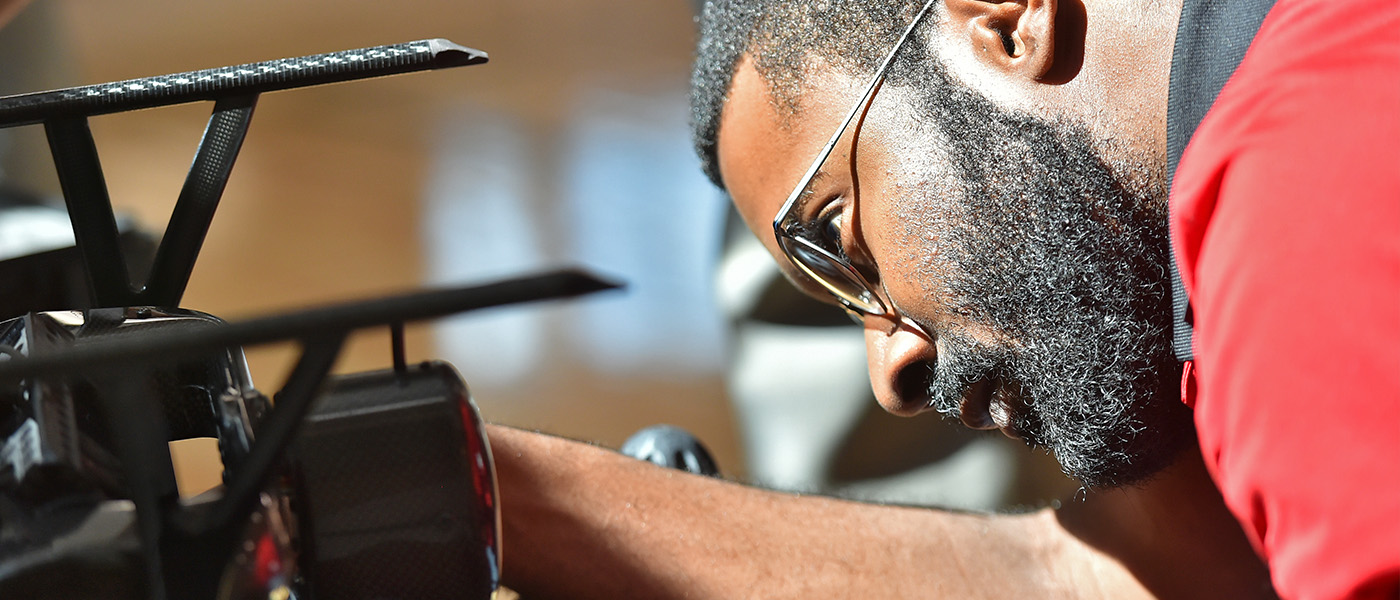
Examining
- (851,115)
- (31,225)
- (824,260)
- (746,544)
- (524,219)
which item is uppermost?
(851,115)

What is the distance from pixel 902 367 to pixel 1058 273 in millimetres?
151

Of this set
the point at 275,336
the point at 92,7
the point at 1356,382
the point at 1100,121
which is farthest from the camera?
the point at 92,7

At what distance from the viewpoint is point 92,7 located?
3.19m

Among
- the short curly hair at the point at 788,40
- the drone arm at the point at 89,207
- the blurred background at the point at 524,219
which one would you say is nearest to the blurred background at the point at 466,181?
the blurred background at the point at 524,219

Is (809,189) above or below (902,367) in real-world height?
above

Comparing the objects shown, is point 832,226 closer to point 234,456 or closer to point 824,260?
point 824,260

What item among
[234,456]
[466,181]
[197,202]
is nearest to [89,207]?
[197,202]

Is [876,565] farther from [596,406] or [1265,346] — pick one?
[596,406]

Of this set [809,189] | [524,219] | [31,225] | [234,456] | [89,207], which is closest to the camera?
[234,456]

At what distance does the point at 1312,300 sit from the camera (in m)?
0.46

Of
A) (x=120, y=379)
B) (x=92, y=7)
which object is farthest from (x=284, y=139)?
(x=120, y=379)

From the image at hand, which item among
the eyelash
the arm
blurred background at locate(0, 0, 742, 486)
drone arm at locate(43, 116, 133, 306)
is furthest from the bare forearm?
blurred background at locate(0, 0, 742, 486)

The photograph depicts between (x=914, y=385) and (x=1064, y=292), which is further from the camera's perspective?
(x=914, y=385)

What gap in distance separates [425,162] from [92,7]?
1414mm
